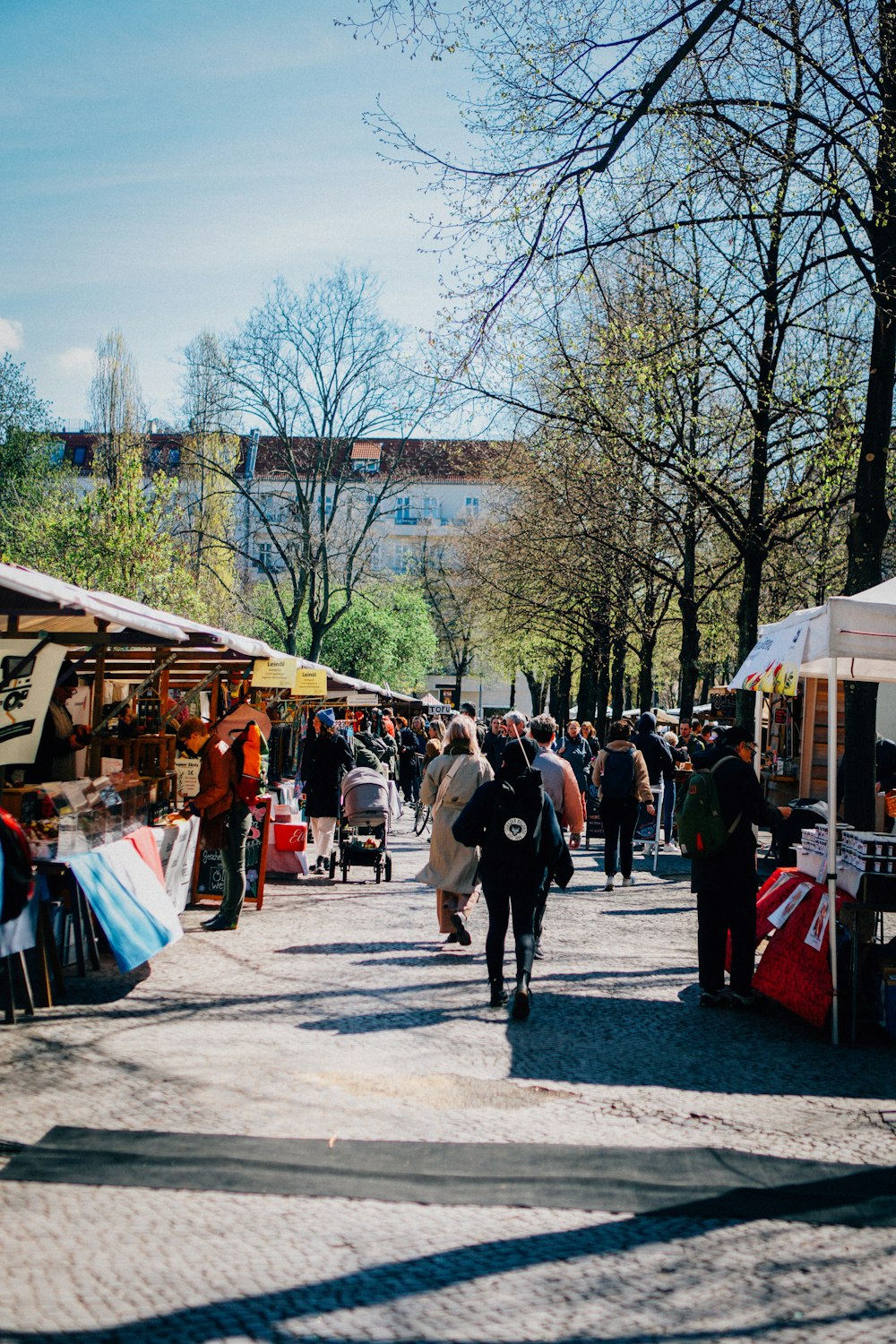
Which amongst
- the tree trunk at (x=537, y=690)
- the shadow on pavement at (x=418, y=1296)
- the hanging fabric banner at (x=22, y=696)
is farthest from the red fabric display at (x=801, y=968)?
the tree trunk at (x=537, y=690)

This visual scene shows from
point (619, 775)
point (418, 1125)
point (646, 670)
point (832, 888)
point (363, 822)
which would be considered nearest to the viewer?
point (418, 1125)

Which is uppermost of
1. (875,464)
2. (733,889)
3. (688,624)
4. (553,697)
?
(875,464)

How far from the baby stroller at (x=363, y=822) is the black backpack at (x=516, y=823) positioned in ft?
20.5

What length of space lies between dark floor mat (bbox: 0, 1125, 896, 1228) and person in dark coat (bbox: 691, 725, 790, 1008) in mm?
3138

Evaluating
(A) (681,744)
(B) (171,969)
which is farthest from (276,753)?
(B) (171,969)

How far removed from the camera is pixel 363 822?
14555 millimetres

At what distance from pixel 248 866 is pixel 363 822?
2369 millimetres

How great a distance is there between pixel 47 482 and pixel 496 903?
51426mm

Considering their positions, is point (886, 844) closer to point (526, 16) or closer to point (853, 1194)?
point (853, 1194)

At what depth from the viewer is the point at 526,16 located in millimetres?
9391

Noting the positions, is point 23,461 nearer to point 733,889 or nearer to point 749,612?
point 749,612

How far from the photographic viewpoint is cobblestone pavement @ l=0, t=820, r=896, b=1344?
3916mm

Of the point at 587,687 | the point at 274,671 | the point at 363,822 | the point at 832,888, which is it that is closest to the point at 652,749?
the point at 363,822

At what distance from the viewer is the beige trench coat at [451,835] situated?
1038cm
